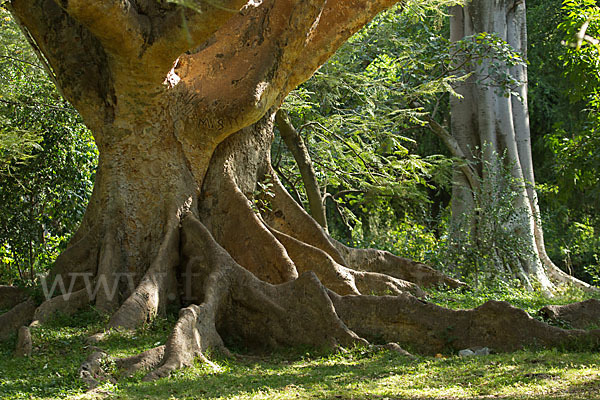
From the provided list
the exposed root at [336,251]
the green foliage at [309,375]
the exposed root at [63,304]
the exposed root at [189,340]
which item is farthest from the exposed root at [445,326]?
the exposed root at [63,304]

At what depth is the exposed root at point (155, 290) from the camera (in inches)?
298

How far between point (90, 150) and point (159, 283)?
7.17 metres

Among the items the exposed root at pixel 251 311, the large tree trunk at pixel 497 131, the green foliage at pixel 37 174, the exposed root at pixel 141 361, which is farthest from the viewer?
the large tree trunk at pixel 497 131

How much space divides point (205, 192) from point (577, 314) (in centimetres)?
504

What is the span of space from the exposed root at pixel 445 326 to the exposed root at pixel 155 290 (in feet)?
6.76

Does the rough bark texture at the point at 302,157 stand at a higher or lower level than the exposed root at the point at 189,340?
higher

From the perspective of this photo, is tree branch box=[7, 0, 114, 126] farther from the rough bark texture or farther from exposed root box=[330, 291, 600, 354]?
the rough bark texture

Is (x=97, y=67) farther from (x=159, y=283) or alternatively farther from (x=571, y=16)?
(x=571, y=16)

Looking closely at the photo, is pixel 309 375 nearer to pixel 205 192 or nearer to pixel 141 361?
pixel 141 361

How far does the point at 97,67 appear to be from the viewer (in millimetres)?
9039

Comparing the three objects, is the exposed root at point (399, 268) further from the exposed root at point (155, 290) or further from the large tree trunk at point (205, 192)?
the exposed root at point (155, 290)

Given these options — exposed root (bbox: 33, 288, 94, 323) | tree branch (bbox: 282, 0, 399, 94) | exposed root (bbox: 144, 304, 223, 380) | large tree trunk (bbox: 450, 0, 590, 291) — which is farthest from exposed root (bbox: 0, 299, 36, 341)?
large tree trunk (bbox: 450, 0, 590, 291)

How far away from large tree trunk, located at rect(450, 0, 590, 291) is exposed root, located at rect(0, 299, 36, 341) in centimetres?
865

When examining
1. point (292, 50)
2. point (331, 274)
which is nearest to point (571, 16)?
point (292, 50)
